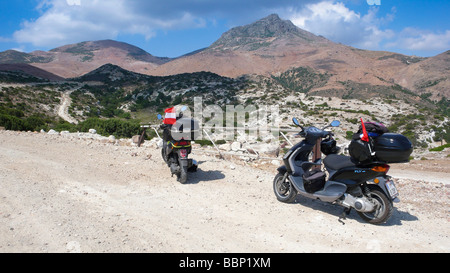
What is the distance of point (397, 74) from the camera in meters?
143

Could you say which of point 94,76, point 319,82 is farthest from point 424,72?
point 94,76

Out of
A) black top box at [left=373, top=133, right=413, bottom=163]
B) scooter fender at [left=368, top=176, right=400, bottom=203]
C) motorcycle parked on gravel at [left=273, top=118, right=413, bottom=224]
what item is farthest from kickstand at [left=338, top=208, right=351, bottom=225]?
black top box at [left=373, top=133, right=413, bottom=163]

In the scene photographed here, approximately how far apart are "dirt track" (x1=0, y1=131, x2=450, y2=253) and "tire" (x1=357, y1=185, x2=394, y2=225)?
0.38 feet

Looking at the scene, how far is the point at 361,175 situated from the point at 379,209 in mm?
601

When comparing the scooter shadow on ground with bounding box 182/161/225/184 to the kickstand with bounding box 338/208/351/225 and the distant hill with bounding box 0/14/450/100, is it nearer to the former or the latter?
the kickstand with bounding box 338/208/351/225

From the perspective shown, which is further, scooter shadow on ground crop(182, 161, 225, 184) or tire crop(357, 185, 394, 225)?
scooter shadow on ground crop(182, 161, 225, 184)

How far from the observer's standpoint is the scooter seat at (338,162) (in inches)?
194

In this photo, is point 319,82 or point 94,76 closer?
point 94,76

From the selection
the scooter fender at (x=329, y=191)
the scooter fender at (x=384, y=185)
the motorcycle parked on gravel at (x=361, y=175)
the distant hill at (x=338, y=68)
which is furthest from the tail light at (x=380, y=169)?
the distant hill at (x=338, y=68)

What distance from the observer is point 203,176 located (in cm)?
783

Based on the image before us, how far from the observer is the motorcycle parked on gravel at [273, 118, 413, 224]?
4470 millimetres
